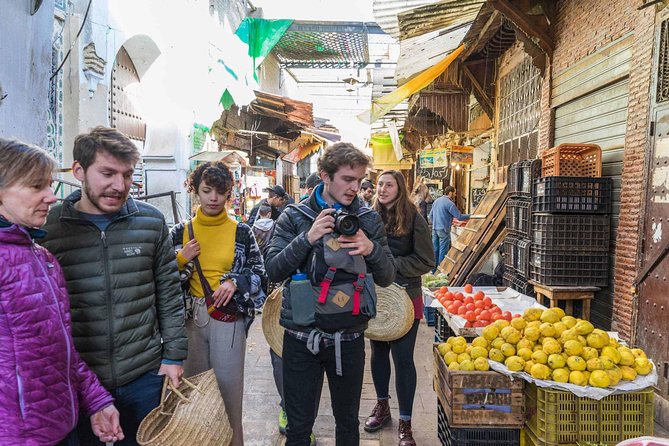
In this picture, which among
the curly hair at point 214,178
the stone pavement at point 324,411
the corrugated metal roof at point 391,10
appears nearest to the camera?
the curly hair at point 214,178

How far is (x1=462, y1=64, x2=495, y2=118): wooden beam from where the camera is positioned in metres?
10.3

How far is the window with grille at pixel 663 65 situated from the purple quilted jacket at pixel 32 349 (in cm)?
501

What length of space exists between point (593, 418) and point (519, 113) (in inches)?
278

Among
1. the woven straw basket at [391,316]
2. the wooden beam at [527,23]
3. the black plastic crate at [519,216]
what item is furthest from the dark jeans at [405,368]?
the wooden beam at [527,23]

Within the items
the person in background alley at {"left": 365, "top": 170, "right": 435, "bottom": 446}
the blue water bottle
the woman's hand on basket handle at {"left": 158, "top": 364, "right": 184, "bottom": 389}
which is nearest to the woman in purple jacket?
the woman's hand on basket handle at {"left": 158, "top": 364, "right": 184, "bottom": 389}

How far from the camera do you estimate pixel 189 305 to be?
317 centimetres

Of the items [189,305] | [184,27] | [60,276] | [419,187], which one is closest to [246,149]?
[184,27]

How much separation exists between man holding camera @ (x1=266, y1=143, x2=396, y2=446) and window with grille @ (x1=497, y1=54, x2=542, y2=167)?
20.4 feet

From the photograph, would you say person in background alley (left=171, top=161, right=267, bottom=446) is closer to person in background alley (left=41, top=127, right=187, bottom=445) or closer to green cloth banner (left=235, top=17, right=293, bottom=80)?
person in background alley (left=41, top=127, right=187, bottom=445)

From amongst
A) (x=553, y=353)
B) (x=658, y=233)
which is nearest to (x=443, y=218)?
(x=658, y=233)

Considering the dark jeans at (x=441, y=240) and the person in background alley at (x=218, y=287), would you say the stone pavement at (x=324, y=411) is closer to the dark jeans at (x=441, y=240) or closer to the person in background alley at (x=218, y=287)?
the person in background alley at (x=218, y=287)

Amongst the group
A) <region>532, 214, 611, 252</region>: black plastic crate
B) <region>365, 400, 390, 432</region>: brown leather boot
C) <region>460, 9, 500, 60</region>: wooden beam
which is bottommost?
<region>365, 400, 390, 432</region>: brown leather boot

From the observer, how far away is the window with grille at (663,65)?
14.5ft

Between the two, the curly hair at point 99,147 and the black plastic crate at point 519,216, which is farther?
the black plastic crate at point 519,216
